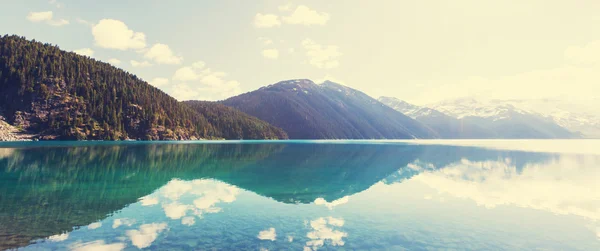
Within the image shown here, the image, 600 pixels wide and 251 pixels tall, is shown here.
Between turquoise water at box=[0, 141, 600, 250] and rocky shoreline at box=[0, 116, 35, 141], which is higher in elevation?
rocky shoreline at box=[0, 116, 35, 141]

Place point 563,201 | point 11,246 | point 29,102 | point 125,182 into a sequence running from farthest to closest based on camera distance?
point 29,102, point 125,182, point 563,201, point 11,246

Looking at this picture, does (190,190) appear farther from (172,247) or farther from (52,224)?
(172,247)

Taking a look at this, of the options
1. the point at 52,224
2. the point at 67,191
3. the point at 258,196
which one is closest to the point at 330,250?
the point at 258,196

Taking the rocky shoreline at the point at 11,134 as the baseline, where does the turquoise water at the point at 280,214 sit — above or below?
below

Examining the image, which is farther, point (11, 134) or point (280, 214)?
point (11, 134)

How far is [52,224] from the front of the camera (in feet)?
68.4

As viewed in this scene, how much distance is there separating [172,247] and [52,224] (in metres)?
10.7

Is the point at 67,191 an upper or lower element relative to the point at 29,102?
lower

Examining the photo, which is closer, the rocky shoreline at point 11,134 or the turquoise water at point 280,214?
the turquoise water at point 280,214

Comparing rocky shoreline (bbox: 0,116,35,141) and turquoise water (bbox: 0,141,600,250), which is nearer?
turquoise water (bbox: 0,141,600,250)

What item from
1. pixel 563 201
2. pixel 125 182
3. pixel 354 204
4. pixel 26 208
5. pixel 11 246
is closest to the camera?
pixel 11 246

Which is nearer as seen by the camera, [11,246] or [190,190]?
[11,246]

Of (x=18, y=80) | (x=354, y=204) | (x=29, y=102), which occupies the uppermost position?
(x=18, y=80)

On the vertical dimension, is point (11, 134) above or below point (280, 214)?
above
